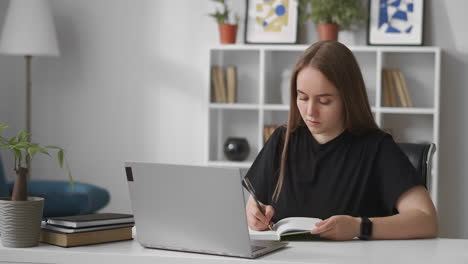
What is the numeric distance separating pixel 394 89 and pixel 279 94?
708mm

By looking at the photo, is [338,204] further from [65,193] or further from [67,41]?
[67,41]

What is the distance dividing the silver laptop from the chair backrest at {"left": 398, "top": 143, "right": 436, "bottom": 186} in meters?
0.79

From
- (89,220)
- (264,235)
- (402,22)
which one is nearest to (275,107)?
(402,22)

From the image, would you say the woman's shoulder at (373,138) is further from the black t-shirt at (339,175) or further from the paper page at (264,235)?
the paper page at (264,235)

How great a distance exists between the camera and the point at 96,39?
4.77 m

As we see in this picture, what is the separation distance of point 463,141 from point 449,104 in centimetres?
24

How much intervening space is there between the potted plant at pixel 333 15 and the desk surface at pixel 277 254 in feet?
8.61

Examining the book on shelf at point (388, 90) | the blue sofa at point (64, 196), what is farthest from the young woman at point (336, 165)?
the book on shelf at point (388, 90)

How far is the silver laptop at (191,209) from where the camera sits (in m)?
1.50

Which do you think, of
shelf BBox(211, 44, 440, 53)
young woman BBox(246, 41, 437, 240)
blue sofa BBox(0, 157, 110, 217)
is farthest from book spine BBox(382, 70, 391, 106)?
young woman BBox(246, 41, 437, 240)

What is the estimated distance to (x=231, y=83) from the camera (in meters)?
4.41

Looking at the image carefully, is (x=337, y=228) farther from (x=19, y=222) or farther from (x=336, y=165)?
(x=19, y=222)

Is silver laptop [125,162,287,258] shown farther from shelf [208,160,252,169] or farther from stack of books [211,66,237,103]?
stack of books [211,66,237,103]

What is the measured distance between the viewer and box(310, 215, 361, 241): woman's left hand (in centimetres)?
173
